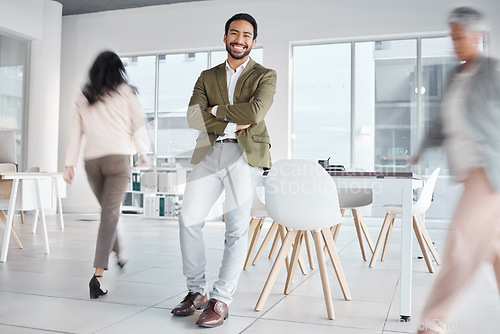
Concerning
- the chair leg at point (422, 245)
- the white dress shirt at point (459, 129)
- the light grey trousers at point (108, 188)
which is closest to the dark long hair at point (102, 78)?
the light grey trousers at point (108, 188)

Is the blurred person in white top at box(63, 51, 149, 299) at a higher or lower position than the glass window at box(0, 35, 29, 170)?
lower

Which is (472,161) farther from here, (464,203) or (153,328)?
(153,328)

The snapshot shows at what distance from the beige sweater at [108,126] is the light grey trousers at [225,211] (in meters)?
0.64

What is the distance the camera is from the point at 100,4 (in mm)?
8156

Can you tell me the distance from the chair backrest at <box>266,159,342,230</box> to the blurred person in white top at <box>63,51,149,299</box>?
90 cm

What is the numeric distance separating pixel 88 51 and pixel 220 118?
7.33 metres

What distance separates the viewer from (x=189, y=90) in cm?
821

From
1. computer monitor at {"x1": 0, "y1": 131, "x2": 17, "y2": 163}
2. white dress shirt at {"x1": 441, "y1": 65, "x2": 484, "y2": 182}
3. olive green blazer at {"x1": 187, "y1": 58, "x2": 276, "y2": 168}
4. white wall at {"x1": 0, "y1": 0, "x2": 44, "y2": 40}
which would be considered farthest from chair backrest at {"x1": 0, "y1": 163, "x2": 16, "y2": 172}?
white dress shirt at {"x1": 441, "y1": 65, "x2": 484, "y2": 182}

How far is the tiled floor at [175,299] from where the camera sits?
2.08 m

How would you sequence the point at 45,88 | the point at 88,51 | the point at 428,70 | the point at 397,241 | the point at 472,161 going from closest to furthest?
the point at 472,161
the point at 397,241
the point at 428,70
the point at 45,88
the point at 88,51

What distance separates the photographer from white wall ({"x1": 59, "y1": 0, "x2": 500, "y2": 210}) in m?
6.91

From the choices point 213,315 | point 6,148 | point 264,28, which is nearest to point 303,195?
point 213,315

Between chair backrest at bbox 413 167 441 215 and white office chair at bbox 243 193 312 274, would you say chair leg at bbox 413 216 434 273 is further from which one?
white office chair at bbox 243 193 312 274

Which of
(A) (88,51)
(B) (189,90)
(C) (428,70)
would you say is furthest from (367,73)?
(A) (88,51)
